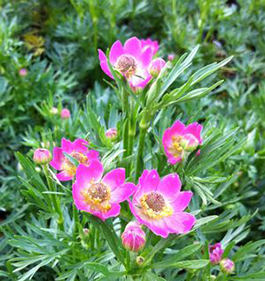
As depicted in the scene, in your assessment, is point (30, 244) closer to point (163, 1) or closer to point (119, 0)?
point (119, 0)

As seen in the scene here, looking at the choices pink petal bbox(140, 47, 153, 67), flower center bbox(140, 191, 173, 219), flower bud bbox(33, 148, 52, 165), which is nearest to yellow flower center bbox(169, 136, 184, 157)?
flower center bbox(140, 191, 173, 219)

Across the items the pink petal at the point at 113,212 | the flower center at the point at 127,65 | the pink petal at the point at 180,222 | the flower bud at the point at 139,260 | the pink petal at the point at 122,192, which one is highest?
the flower center at the point at 127,65

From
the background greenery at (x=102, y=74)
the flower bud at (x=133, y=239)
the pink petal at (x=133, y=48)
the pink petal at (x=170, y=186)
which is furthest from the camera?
the background greenery at (x=102, y=74)

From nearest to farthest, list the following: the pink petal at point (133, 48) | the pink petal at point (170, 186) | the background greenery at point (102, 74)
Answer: the pink petal at point (170, 186) → the pink petal at point (133, 48) → the background greenery at point (102, 74)

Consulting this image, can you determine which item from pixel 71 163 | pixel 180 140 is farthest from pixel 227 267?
pixel 71 163

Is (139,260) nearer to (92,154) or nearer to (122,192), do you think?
(122,192)

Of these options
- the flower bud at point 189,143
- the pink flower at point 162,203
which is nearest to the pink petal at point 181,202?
the pink flower at point 162,203

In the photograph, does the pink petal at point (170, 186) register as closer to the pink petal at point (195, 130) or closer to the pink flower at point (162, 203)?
the pink flower at point (162, 203)
